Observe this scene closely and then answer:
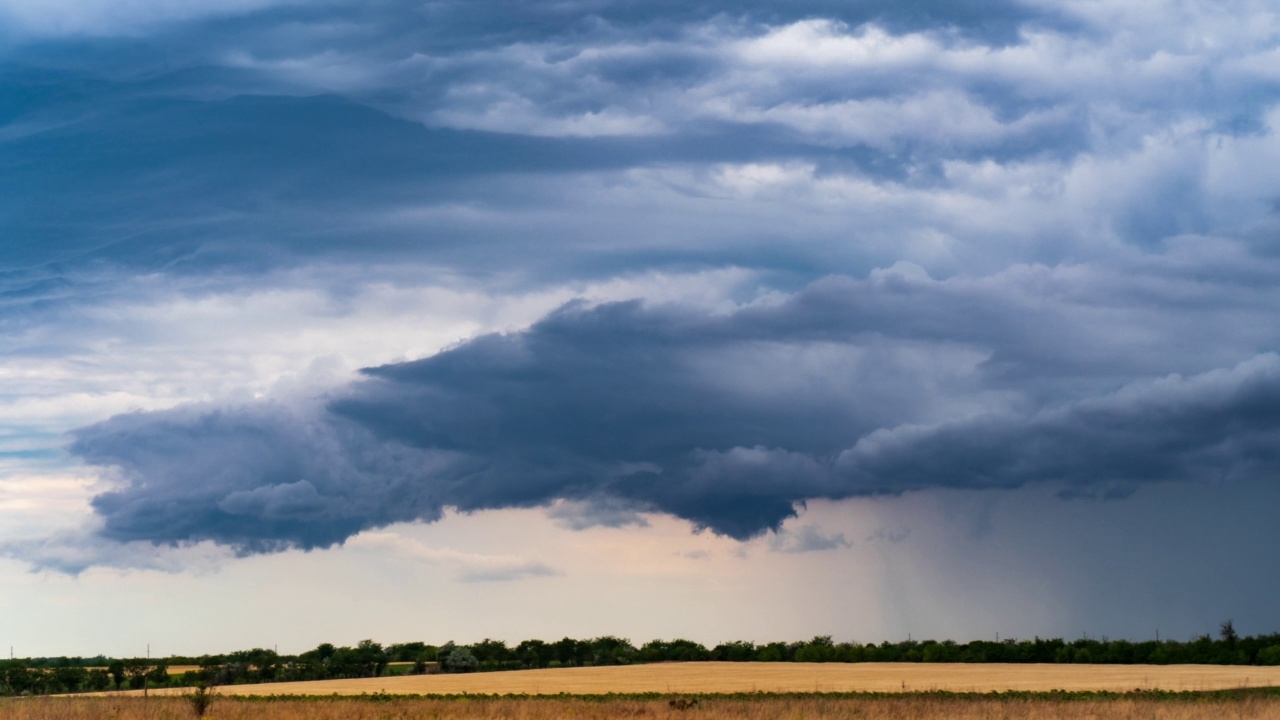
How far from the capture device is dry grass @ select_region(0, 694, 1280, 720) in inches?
2327

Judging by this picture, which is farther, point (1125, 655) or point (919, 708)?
point (1125, 655)

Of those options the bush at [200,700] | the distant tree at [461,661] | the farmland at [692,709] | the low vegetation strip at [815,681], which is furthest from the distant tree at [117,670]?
the bush at [200,700]

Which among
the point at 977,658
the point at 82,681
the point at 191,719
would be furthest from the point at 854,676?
the point at 82,681

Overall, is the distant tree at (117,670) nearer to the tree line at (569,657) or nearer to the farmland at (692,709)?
the tree line at (569,657)

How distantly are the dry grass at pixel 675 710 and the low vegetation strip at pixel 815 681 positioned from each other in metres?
17.8

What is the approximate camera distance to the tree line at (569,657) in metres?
137

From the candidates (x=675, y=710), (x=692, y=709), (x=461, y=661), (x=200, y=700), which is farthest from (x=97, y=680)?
(x=692, y=709)

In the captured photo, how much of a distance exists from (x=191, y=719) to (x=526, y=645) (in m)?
120

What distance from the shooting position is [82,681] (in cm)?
13725

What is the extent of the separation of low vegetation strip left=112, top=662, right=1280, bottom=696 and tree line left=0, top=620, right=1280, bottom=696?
17444 millimetres

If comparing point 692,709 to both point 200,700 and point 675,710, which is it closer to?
point 675,710

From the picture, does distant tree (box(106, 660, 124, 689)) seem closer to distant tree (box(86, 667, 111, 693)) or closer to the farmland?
distant tree (box(86, 667, 111, 693))

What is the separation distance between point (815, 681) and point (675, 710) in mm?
40943

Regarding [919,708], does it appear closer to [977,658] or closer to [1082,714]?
[1082,714]
